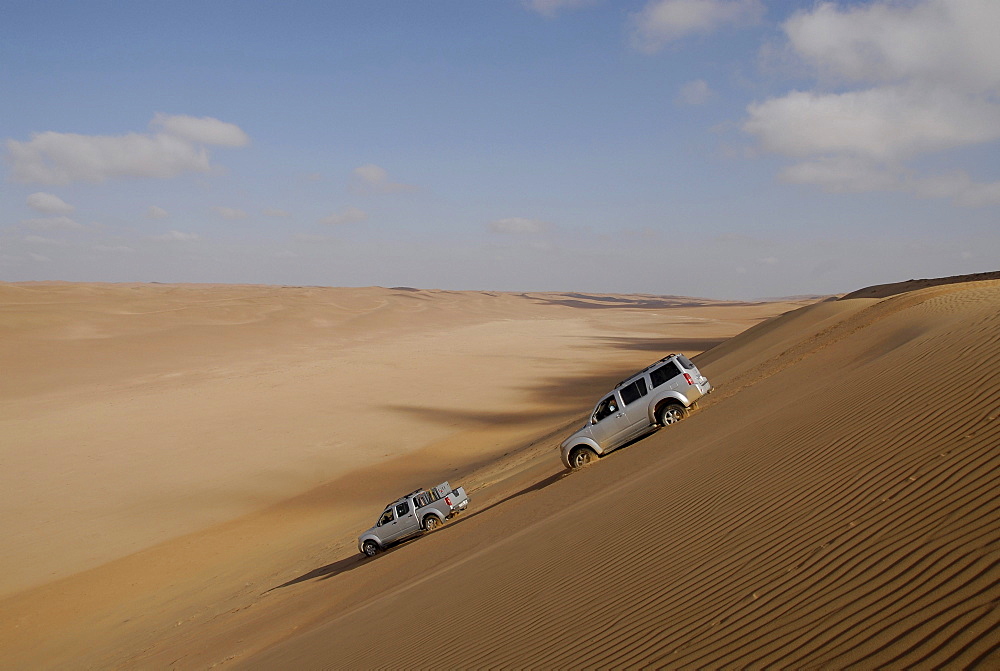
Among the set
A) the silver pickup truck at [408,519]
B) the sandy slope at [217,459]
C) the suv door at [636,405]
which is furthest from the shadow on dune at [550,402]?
the silver pickup truck at [408,519]

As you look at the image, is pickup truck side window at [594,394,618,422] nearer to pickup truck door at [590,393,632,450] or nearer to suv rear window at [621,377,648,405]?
pickup truck door at [590,393,632,450]

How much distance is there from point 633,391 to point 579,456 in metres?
1.79

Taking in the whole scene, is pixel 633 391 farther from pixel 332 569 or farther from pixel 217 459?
pixel 217 459

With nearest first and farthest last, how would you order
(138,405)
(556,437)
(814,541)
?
(814,541) → (556,437) → (138,405)

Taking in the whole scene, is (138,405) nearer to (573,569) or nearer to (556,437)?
(556,437)

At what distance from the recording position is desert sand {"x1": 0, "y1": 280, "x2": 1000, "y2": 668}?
16.6 feet

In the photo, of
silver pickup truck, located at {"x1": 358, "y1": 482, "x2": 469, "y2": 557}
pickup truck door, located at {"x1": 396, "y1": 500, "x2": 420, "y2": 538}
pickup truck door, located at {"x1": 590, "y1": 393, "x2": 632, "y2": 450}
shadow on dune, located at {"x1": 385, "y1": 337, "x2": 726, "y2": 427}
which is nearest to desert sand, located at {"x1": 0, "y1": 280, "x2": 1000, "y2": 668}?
shadow on dune, located at {"x1": 385, "y1": 337, "x2": 726, "y2": 427}

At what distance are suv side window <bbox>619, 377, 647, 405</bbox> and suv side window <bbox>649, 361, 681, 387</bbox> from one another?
0.81ft

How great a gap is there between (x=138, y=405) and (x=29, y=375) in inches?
653

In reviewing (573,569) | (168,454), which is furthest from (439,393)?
(573,569)

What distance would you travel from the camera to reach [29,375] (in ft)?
161

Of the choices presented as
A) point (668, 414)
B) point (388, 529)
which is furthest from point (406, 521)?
point (668, 414)

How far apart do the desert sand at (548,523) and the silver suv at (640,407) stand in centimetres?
60

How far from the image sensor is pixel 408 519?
15102mm
